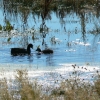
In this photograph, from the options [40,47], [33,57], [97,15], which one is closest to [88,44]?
[40,47]

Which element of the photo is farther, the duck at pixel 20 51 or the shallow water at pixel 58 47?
the duck at pixel 20 51

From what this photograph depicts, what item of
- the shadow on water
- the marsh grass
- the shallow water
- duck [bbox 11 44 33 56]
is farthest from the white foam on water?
duck [bbox 11 44 33 56]

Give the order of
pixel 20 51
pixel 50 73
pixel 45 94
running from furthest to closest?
pixel 20 51
pixel 50 73
pixel 45 94

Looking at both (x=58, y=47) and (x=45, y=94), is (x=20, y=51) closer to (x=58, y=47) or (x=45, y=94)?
(x=58, y=47)

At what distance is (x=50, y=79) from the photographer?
10398mm

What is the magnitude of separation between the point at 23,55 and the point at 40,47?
4.34 feet

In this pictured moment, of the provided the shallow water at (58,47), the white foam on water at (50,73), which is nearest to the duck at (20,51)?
the shallow water at (58,47)

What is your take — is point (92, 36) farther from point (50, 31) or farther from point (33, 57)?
point (33, 57)

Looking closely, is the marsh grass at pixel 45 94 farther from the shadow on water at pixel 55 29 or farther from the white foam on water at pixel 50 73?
the shadow on water at pixel 55 29

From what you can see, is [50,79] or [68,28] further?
[68,28]

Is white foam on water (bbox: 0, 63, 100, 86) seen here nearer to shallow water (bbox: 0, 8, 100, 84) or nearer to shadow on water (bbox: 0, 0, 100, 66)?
shallow water (bbox: 0, 8, 100, 84)

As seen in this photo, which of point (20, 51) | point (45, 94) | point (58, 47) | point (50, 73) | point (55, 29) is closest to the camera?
point (45, 94)

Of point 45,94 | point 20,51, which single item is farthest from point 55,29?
point 45,94

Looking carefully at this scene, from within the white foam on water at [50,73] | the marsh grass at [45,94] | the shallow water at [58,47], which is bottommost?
the shallow water at [58,47]
